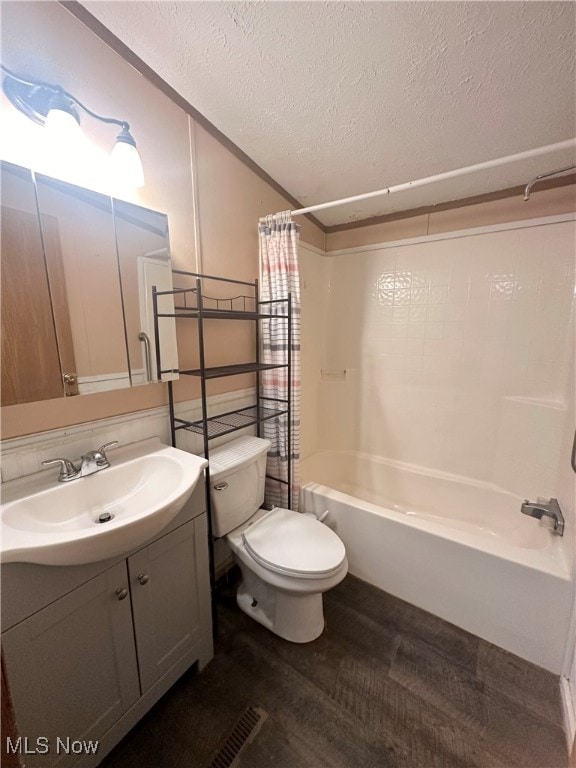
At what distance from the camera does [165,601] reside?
1.10 metres

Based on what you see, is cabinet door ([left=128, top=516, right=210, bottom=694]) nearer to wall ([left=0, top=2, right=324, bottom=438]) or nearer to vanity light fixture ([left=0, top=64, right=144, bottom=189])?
wall ([left=0, top=2, right=324, bottom=438])

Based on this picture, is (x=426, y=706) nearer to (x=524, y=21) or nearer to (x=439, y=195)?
(x=524, y=21)

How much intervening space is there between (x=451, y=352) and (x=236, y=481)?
1.62 meters

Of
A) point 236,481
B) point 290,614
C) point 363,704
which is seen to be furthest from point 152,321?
point 363,704

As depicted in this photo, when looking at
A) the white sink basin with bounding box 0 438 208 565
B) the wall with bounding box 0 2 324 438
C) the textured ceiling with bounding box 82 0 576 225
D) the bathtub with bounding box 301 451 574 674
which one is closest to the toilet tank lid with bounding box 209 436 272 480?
the white sink basin with bounding box 0 438 208 565

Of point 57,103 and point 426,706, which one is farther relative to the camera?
point 426,706

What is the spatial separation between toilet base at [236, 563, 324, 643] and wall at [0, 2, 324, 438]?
103 cm

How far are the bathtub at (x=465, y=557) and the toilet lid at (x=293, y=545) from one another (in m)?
0.35

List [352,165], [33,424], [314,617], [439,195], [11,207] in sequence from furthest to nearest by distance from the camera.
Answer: [439,195] < [352,165] < [314,617] < [33,424] < [11,207]

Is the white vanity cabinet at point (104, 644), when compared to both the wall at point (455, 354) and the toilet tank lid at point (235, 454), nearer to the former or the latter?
the toilet tank lid at point (235, 454)

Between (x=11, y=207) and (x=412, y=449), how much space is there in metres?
2.42

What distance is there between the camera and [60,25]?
3.22ft

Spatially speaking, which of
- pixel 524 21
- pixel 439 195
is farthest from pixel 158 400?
pixel 439 195

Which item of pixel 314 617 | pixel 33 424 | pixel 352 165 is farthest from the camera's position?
pixel 352 165
